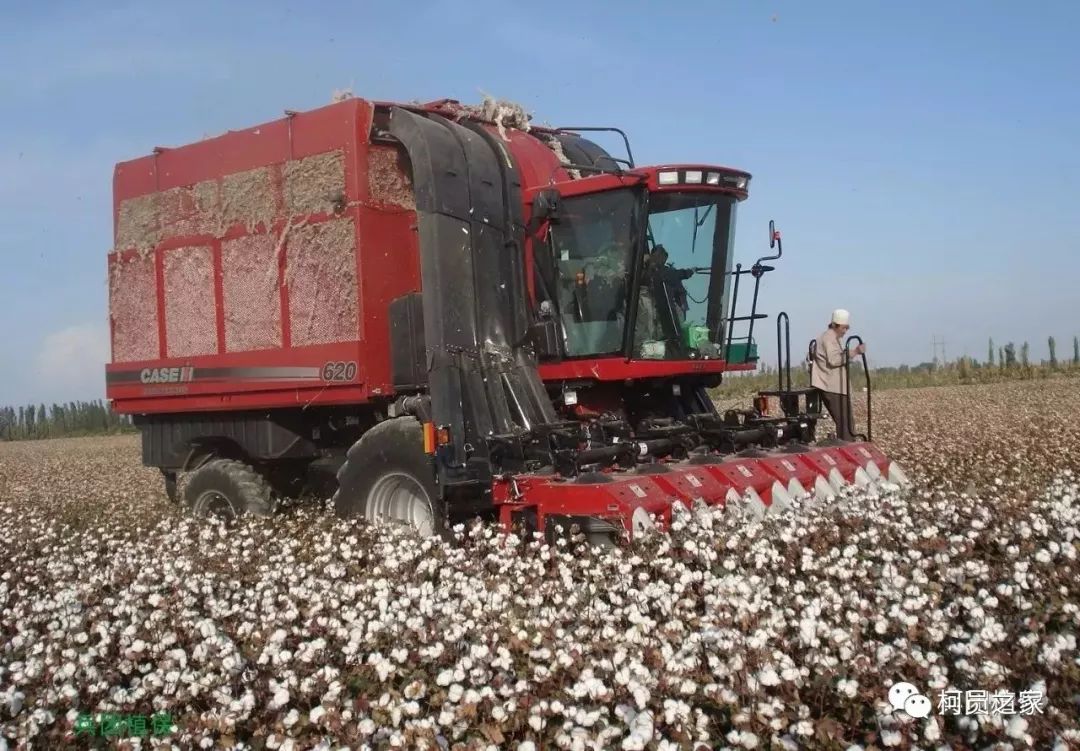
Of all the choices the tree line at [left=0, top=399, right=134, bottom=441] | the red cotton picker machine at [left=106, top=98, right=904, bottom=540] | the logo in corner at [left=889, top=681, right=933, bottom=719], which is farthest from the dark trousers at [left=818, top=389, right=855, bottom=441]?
the tree line at [left=0, top=399, right=134, bottom=441]

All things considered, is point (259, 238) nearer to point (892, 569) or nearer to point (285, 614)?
point (285, 614)

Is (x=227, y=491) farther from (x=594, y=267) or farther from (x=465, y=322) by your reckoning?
(x=594, y=267)

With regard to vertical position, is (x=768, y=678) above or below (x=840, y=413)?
below

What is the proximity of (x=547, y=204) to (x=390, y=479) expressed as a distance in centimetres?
267

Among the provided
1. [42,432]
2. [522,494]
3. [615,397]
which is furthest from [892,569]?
[42,432]

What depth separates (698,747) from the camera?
3695mm

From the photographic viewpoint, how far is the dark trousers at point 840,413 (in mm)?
10844

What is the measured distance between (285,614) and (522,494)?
109 inches

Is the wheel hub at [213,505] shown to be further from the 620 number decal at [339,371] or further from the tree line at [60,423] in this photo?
the tree line at [60,423]

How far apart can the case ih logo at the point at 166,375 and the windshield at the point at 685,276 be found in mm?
4619

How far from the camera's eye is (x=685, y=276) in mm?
9289

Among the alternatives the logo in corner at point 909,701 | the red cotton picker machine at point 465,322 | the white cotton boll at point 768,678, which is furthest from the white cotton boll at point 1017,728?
the red cotton picker machine at point 465,322

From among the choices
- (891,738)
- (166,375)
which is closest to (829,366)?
(166,375)

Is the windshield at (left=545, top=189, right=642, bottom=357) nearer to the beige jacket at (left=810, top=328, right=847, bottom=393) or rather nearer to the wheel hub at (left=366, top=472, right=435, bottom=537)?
the wheel hub at (left=366, top=472, right=435, bottom=537)
